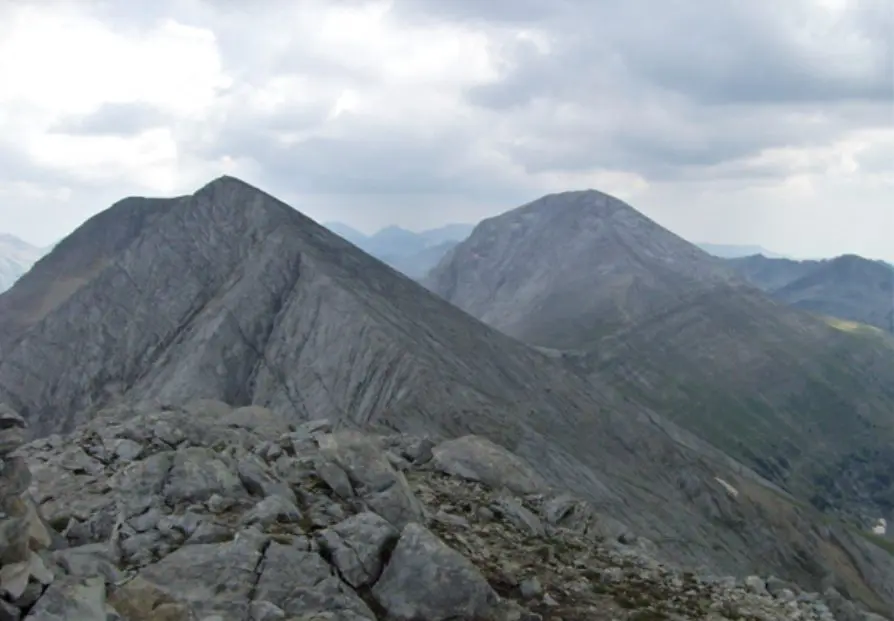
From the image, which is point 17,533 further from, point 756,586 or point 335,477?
point 756,586

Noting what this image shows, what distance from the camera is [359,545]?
A: 2598 cm

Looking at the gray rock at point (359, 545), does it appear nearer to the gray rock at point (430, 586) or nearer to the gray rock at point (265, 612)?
the gray rock at point (430, 586)

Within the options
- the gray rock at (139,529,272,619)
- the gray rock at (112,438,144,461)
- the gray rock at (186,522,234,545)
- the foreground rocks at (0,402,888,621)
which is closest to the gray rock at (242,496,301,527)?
the foreground rocks at (0,402,888,621)

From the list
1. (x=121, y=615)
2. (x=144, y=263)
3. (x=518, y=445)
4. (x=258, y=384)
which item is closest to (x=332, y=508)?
(x=121, y=615)

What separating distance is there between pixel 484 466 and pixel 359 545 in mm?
17254

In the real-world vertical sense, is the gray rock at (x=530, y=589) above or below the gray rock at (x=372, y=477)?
below

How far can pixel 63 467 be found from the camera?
31.2 m

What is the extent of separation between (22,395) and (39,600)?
5089 inches

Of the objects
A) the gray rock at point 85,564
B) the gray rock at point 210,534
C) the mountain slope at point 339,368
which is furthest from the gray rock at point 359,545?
the mountain slope at point 339,368

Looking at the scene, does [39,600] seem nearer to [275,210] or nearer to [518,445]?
[518,445]

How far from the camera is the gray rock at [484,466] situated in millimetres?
41469

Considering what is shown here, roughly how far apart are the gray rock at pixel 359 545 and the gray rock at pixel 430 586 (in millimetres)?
444

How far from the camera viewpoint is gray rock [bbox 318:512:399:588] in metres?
Answer: 25.2

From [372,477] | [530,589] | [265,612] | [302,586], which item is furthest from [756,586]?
[265,612]
